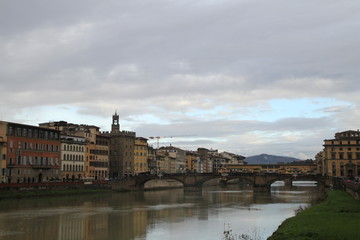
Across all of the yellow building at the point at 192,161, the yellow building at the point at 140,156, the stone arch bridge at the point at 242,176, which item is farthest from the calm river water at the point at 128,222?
the yellow building at the point at 192,161

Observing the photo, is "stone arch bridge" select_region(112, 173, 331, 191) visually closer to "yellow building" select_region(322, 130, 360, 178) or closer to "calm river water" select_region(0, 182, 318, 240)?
"yellow building" select_region(322, 130, 360, 178)

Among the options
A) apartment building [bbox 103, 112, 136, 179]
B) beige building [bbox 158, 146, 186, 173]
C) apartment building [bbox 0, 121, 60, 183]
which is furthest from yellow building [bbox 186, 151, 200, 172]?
apartment building [bbox 0, 121, 60, 183]

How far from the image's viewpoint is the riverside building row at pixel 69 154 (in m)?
71.4

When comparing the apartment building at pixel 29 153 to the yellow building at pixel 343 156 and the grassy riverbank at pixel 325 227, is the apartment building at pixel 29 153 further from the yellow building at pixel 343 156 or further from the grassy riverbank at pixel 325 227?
the yellow building at pixel 343 156

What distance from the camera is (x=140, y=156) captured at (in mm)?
118188

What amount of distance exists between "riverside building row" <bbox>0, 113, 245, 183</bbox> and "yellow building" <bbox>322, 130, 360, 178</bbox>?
4757 centimetres

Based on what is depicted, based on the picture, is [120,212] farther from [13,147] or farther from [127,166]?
[127,166]

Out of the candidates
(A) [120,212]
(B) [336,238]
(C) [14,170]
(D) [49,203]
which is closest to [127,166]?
(C) [14,170]

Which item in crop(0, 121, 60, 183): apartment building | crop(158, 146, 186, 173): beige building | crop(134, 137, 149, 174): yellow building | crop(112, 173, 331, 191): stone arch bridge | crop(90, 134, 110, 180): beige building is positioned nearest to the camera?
crop(0, 121, 60, 183): apartment building

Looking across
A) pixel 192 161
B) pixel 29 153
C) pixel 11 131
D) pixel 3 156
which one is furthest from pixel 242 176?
pixel 192 161

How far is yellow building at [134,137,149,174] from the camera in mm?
116062

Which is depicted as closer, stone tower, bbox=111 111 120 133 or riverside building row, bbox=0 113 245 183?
riverside building row, bbox=0 113 245 183

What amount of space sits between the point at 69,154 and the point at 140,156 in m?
31.8

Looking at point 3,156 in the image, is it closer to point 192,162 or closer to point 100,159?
point 100,159
